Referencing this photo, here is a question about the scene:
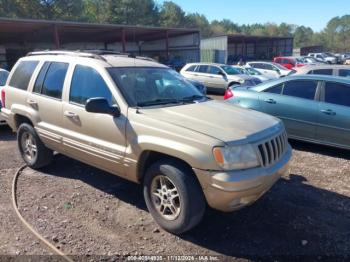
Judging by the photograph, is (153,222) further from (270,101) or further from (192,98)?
(270,101)

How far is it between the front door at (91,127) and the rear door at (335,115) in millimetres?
4124

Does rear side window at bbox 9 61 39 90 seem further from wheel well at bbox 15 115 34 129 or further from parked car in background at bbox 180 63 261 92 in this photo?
parked car in background at bbox 180 63 261 92

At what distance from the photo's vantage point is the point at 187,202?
11.6 ft

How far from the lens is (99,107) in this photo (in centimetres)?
391

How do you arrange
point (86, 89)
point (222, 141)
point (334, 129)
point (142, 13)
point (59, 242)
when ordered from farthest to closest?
point (142, 13), point (334, 129), point (86, 89), point (59, 242), point (222, 141)

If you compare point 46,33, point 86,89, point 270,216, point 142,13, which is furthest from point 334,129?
point 142,13

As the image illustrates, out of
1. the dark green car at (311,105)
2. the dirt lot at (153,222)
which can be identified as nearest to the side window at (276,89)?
the dark green car at (311,105)

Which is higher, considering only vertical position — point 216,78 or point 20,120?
point 20,120

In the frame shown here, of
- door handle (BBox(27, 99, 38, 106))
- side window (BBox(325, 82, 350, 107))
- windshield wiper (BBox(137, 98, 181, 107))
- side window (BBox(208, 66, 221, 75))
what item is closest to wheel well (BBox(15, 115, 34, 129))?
door handle (BBox(27, 99, 38, 106))

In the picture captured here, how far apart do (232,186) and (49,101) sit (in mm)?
3005

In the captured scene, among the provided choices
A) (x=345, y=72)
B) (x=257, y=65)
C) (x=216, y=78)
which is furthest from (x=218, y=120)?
(x=257, y=65)

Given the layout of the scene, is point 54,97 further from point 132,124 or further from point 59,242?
point 59,242

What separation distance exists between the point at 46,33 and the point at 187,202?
26.9 meters

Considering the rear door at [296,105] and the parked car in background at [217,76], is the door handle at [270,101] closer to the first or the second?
the rear door at [296,105]
